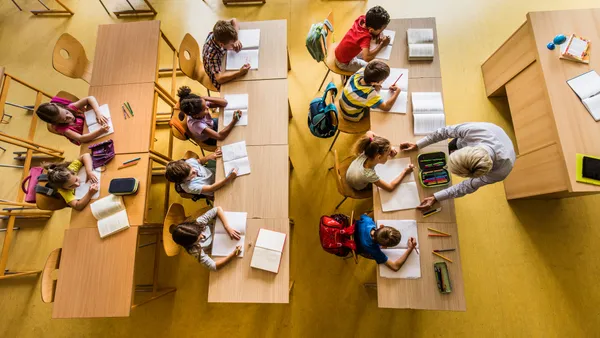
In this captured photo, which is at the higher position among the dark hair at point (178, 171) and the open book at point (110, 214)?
the dark hair at point (178, 171)

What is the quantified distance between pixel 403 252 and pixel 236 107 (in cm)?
170

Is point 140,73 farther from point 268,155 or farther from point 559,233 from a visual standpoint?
point 559,233

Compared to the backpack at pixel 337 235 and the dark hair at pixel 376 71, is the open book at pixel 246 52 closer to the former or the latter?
the dark hair at pixel 376 71

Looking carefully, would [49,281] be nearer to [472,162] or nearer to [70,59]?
[70,59]

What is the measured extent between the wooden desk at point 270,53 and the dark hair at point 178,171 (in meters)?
0.89

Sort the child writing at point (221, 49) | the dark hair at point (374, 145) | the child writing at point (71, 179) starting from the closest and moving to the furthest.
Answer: the dark hair at point (374, 145)
the child writing at point (71, 179)
the child writing at point (221, 49)

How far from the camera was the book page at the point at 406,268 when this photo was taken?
1980 millimetres

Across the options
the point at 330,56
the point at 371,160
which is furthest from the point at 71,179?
the point at 330,56

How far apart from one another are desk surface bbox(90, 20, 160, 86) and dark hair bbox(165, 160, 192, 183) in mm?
952

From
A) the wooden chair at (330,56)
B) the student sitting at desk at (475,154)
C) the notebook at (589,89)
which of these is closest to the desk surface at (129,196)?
the wooden chair at (330,56)

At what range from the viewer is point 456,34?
11.3 ft

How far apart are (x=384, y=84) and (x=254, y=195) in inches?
53.8

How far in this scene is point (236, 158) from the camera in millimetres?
2303

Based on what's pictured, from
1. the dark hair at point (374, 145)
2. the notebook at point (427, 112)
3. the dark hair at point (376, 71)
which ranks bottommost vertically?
the dark hair at point (374, 145)
